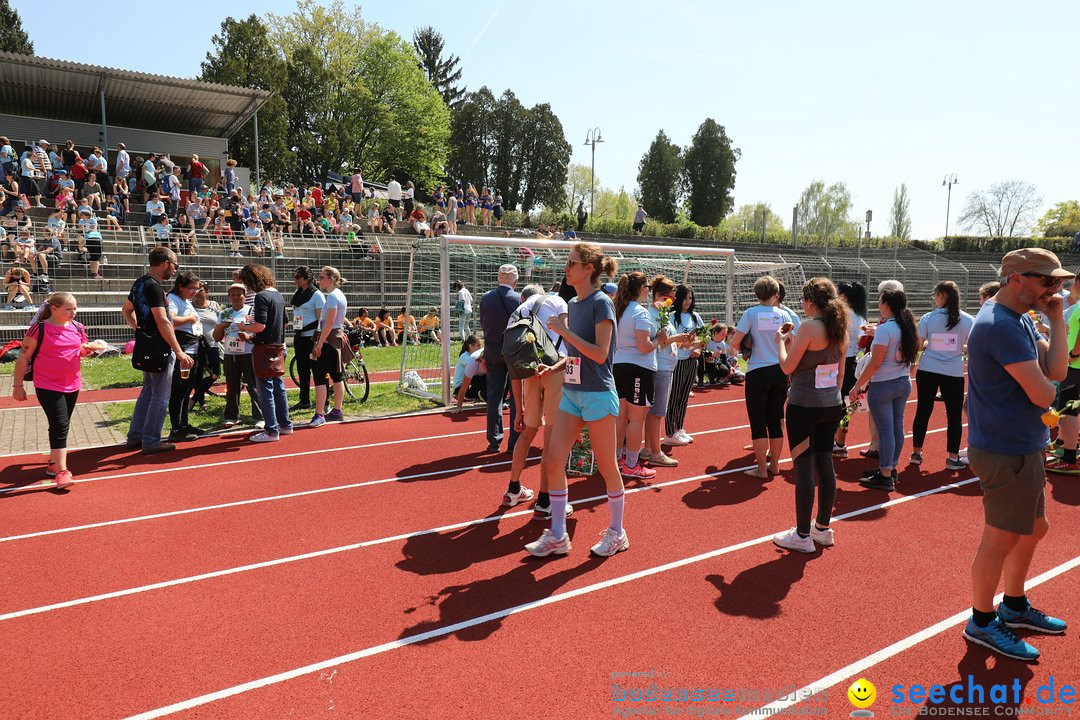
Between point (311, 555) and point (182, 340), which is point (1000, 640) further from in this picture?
point (182, 340)

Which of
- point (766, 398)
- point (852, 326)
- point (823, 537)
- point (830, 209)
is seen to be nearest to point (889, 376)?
point (852, 326)

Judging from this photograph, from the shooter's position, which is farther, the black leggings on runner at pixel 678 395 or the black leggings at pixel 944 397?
the black leggings on runner at pixel 678 395

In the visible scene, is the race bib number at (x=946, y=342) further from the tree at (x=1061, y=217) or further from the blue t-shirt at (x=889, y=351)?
the tree at (x=1061, y=217)

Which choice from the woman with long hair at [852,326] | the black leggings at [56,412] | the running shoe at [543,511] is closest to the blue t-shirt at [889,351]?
the woman with long hair at [852,326]

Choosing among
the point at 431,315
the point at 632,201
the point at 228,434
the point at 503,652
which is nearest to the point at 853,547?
the point at 503,652

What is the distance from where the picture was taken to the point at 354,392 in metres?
11.5

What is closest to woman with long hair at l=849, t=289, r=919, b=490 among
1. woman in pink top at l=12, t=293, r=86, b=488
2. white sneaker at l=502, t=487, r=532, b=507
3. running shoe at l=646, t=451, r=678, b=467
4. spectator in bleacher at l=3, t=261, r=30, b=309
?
running shoe at l=646, t=451, r=678, b=467

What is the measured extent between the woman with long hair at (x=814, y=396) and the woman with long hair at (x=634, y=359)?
1.76 meters

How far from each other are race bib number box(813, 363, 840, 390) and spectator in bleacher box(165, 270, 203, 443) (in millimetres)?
6974

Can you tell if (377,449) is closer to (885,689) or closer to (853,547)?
(853,547)

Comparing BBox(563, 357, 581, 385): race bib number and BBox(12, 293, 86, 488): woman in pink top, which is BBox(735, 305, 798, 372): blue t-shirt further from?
BBox(12, 293, 86, 488): woman in pink top

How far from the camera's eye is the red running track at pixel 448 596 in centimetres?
343

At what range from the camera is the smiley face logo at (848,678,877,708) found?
327 centimetres

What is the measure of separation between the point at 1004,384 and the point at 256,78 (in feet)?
168
